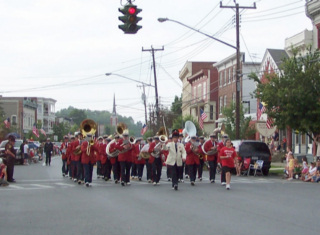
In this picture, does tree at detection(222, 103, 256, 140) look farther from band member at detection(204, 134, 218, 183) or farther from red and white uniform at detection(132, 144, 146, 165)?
band member at detection(204, 134, 218, 183)

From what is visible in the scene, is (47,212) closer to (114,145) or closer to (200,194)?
(200,194)

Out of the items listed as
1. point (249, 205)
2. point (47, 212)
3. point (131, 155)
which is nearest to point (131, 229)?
point (47, 212)

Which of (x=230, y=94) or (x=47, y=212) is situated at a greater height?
(x=230, y=94)

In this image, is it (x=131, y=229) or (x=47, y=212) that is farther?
(x=47, y=212)

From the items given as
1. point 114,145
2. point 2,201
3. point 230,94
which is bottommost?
point 2,201

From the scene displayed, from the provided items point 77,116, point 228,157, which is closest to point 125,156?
point 228,157

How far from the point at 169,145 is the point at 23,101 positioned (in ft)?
269

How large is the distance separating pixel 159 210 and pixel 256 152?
16.3m

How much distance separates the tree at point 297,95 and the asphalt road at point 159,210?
907cm

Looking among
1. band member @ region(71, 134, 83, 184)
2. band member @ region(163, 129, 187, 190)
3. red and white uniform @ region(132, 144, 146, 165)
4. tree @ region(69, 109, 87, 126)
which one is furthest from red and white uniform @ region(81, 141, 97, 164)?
tree @ region(69, 109, 87, 126)

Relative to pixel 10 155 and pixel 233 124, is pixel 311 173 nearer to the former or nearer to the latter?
pixel 10 155

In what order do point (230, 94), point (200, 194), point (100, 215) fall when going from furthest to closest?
point (230, 94) < point (200, 194) < point (100, 215)

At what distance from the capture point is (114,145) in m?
22.5

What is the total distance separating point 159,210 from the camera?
44.9 ft
